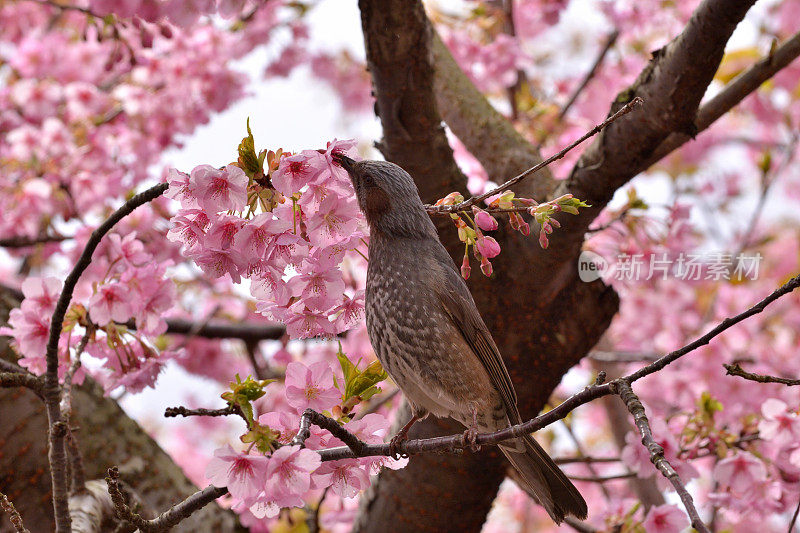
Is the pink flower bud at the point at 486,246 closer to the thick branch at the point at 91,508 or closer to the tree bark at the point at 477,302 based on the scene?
the tree bark at the point at 477,302

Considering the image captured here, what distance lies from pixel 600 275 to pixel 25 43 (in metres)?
4.32

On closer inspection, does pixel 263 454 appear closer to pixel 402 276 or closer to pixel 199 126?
pixel 402 276

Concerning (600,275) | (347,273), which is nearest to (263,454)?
(600,275)

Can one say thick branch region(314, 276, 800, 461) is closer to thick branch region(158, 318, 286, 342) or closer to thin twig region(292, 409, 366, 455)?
thin twig region(292, 409, 366, 455)

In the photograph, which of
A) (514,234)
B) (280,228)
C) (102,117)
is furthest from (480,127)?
(102,117)

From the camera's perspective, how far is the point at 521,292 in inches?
93.7

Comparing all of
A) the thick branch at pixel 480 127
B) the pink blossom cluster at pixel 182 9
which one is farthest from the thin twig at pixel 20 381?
the thick branch at pixel 480 127

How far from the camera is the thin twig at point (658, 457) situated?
1079 mm

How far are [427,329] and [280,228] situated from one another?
1.95 feet

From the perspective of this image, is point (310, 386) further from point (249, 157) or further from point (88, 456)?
point (88, 456)

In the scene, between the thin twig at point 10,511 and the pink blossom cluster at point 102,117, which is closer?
the thin twig at point 10,511

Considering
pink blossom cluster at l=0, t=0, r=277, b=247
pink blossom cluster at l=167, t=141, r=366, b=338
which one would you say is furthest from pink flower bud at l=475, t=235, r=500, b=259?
pink blossom cluster at l=0, t=0, r=277, b=247

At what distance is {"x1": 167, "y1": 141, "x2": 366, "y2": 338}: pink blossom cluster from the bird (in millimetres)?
265

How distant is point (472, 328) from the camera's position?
1992 mm
